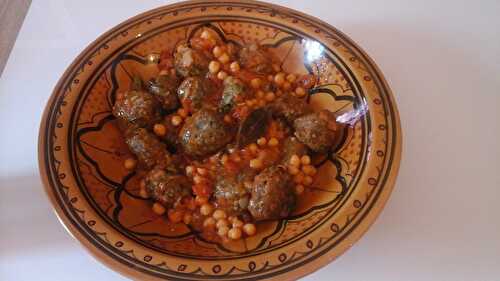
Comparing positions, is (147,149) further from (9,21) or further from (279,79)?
(9,21)

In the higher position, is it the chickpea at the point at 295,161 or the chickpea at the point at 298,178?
the chickpea at the point at 295,161

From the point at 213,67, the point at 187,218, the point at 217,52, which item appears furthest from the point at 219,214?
the point at 217,52

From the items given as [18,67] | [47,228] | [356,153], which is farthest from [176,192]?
[18,67]

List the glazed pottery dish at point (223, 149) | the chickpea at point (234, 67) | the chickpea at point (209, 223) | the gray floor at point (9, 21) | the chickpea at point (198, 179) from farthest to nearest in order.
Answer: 1. the gray floor at point (9, 21)
2. the chickpea at point (234, 67)
3. the chickpea at point (198, 179)
4. the chickpea at point (209, 223)
5. the glazed pottery dish at point (223, 149)

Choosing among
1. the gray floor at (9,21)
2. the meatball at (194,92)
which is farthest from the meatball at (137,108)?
the gray floor at (9,21)

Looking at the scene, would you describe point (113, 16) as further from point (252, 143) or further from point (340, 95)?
point (340, 95)

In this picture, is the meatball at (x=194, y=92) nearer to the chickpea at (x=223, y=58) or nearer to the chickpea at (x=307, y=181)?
the chickpea at (x=223, y=58)

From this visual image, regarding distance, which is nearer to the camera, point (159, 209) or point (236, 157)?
point (159, 209)
